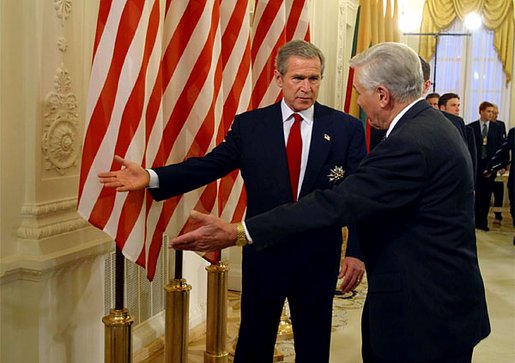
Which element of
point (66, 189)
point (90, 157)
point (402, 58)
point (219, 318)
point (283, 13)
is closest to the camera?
point (402, 58)

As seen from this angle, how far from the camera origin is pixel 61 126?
272 centimetres

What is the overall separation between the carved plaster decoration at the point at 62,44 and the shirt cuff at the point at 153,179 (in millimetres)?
655

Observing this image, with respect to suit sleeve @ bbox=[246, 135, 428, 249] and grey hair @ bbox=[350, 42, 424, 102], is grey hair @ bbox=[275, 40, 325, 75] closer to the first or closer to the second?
grey hair @ bbox=[350, 42, 424, 102]

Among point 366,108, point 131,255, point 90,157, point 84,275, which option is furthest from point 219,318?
point 366,108

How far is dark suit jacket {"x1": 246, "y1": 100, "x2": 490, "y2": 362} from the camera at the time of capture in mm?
1810

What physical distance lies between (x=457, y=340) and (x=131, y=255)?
4.11ft

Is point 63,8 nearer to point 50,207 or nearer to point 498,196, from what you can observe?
point 50,207

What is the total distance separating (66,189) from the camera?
9.20 ft

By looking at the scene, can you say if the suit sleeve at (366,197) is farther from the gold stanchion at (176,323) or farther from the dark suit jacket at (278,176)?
the gold stanchion at (176,323)

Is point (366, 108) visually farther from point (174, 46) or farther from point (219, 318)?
point (219, 318)

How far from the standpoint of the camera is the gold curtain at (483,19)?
11148mm

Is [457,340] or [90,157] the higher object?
[90,157]

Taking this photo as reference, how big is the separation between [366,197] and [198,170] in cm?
96

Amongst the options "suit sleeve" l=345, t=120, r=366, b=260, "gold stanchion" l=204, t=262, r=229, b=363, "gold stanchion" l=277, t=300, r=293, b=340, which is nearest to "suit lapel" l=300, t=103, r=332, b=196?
"suit sleeve" l=345, t=120, r=366, b=260
